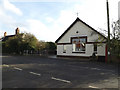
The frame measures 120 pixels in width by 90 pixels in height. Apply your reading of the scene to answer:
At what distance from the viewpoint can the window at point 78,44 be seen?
69.9 ft

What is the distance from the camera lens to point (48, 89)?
203 inches

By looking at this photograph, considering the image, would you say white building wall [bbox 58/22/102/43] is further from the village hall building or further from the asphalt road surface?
the asphalt road surface

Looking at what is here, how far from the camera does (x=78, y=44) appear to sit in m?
21.8

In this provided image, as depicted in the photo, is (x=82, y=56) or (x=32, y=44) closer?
(x=82, y=56)

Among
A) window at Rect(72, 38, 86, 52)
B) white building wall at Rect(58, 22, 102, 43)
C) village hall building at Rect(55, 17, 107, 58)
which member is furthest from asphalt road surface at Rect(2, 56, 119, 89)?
window at Rect(72, 38, 86, 52)

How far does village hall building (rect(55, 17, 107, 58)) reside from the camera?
64.7 ft

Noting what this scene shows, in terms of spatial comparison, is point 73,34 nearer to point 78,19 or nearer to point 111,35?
point 78,19

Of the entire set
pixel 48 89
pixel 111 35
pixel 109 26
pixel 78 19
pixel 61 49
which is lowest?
pixel 48 89

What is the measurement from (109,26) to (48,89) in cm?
1351

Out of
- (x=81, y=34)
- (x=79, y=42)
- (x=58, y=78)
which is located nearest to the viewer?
(x=58, y=78)

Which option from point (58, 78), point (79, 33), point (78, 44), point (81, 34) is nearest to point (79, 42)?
point (78, 44)

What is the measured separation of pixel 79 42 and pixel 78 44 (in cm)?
43

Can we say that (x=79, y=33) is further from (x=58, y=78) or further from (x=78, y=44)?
(x=58, y=78)

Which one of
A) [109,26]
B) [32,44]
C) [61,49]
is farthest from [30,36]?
[109,26]
